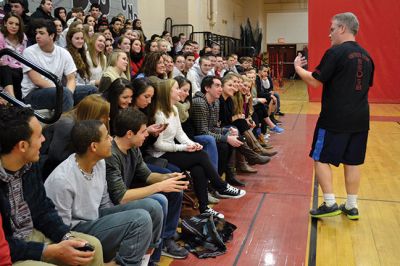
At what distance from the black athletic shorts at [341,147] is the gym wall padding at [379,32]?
25.0 feet

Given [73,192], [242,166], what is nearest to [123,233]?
[73,192]

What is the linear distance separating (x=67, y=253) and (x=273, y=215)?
2143mm

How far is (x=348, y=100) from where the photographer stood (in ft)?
10.9

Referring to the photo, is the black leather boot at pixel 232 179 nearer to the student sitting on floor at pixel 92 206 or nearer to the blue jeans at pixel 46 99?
the blue jeans at pixel 46 99

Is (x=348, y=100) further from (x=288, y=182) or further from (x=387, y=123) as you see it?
(x=387, y=123)

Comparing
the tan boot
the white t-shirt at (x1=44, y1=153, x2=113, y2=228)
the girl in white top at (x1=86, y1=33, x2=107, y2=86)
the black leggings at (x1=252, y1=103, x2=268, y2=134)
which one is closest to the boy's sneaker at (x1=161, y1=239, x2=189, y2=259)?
the white t-shirt at (x1=44, y1=153, x2=113, y2=228)

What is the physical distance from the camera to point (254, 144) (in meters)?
5.25

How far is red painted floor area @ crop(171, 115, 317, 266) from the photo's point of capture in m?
2.85

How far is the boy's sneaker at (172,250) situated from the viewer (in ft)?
9.30

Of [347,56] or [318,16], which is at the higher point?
[318,16]

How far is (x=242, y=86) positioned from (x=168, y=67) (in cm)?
96

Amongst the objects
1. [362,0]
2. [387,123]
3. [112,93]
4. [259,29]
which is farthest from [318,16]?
[259,29]

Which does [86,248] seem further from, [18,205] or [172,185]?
[172,185]

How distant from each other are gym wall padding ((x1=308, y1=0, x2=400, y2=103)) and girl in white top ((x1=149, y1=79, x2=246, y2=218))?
796 cm
